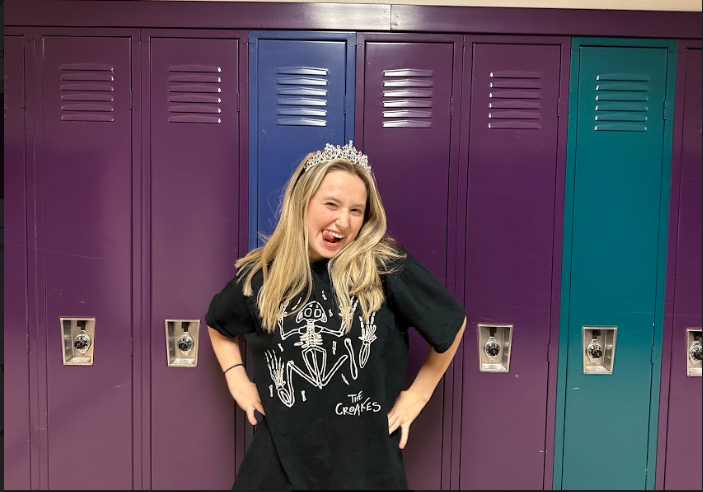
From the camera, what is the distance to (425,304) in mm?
1589

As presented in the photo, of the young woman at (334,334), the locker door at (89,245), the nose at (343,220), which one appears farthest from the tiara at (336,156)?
the locker door at (89,245)

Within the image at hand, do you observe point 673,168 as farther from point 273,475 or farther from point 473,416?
point 273,475

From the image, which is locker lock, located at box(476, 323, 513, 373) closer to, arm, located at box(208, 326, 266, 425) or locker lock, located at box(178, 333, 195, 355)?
arm, located at box(208, 326, 266, 425)

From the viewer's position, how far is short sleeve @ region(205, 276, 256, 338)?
66.7 inches

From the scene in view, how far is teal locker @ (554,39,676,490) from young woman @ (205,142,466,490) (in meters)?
0.81

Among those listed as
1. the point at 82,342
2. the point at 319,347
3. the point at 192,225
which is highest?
the point at 192,225

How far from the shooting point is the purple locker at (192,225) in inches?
79.7

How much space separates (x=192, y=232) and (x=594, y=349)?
71.4 inches

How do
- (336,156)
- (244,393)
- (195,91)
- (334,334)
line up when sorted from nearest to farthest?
(334,334), (336,156), (244,393), (195,91)

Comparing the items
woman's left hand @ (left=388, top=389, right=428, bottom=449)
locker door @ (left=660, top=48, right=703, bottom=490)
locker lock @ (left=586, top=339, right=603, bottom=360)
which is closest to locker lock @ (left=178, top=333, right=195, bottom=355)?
woman's left hand @ (left=388, top=389, right=428, bottom=449)

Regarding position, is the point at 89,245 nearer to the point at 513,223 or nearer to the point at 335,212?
the point at 335,212

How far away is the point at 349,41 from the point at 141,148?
100cm

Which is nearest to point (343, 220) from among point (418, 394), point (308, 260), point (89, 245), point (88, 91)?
point (308, 260)

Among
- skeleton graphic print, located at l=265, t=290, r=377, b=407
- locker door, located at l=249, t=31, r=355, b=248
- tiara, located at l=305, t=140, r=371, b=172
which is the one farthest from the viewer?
locker door, located at l=249, t=31, r=355, b=248
